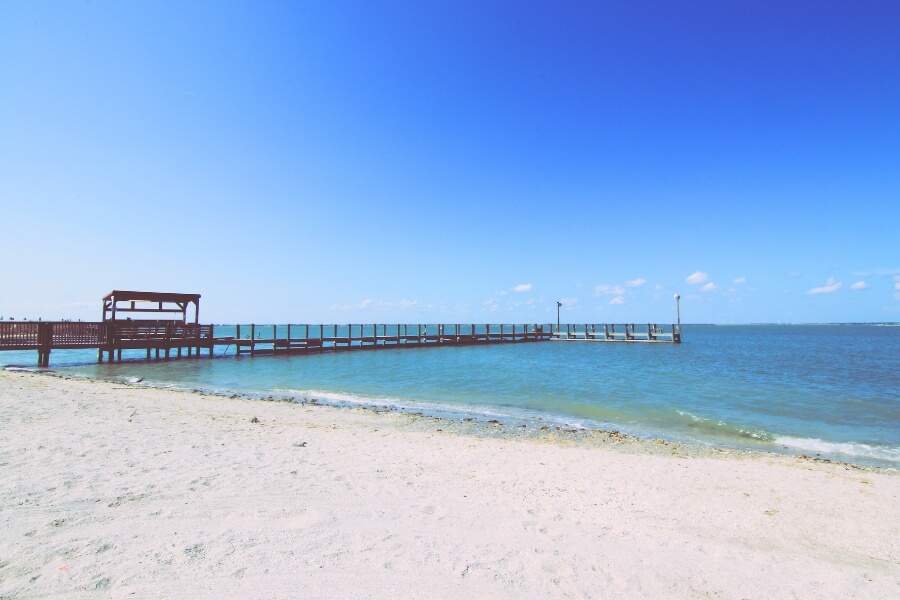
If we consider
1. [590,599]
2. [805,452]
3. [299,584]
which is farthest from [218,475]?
[805,452]

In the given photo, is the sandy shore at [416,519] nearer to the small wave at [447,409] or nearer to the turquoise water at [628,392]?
the turquoise water at [628,392]

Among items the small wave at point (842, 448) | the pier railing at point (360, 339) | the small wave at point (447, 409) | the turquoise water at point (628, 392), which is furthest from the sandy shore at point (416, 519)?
the pier railing at point (360, 339)

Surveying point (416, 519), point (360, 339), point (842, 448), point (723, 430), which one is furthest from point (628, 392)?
point (360, 339)

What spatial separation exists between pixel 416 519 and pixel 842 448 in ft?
32.7

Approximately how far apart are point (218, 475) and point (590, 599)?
183 inches

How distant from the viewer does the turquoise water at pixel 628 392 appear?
36.2ft

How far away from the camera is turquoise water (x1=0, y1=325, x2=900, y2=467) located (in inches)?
434

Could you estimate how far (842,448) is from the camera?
9656 millimetres

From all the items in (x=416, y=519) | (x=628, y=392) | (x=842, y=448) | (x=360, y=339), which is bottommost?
(x=842, y=448)

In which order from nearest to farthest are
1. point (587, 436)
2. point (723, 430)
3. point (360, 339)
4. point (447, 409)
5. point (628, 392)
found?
point (587, 436) < point (723, 430) < point (447, 409) < point (628, 392) < point (360, 339)

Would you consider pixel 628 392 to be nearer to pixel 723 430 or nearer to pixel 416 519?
pixel 723 430

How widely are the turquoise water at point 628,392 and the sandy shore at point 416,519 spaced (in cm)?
290

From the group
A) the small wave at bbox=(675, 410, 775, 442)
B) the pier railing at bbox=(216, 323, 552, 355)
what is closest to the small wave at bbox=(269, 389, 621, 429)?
the small wave at bbox=(675, 410, 775, 442)

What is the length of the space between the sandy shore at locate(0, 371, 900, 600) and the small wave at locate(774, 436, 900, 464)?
169 cm
